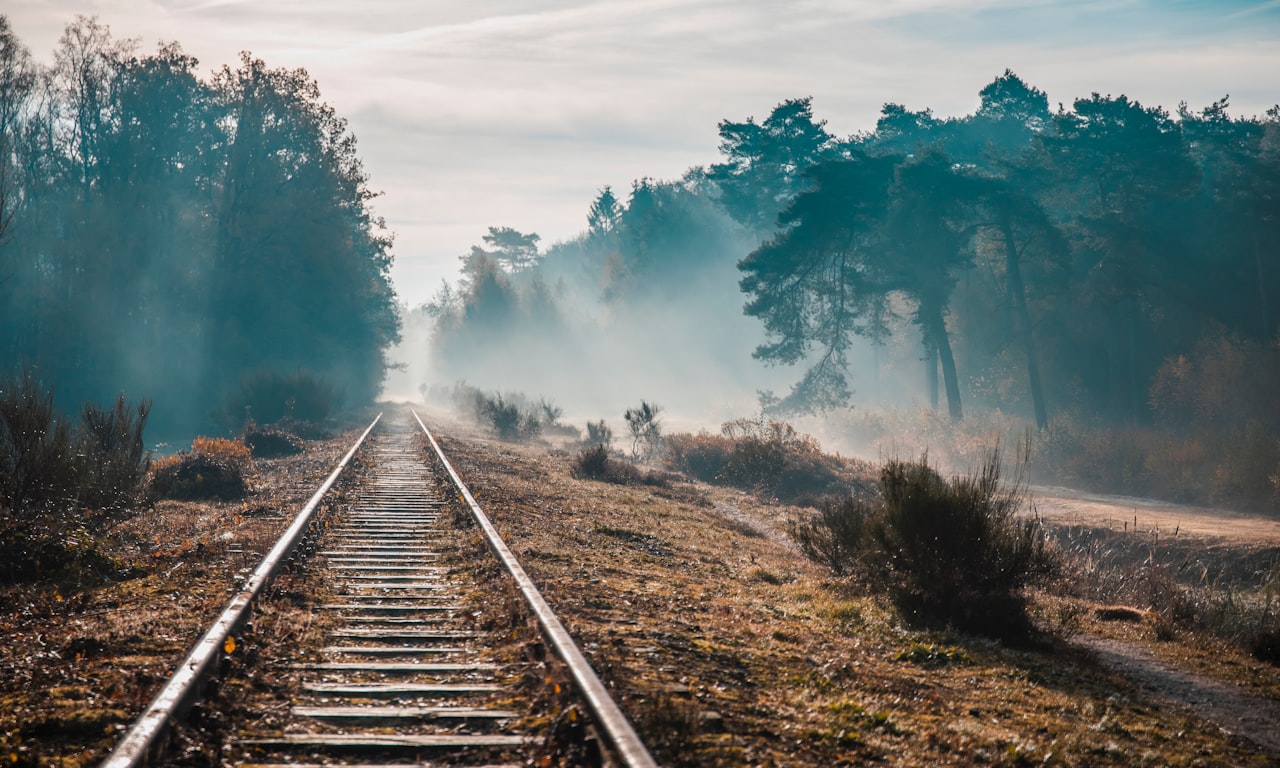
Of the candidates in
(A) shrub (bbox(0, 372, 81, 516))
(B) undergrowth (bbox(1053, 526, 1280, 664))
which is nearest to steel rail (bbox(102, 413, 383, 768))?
(A) shrub (bbox(0, 372, 81, 516))

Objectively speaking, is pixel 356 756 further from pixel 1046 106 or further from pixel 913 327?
pixel 1046 106

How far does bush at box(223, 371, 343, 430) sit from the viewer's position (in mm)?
38938

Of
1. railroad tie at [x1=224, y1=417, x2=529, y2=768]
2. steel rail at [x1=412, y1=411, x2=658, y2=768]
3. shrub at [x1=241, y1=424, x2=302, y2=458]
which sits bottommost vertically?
shrub at [x1=241, y1=424, x2=302, y2=458]

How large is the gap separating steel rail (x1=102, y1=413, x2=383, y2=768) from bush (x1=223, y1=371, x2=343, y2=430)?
32.1 meters

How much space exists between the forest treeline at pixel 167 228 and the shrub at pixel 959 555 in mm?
38653

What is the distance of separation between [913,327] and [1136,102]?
887 inches

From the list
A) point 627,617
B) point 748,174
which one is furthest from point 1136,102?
point 627,617

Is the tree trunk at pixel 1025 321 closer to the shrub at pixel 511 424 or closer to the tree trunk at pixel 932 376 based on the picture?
the tree trunk at pixel 932 376

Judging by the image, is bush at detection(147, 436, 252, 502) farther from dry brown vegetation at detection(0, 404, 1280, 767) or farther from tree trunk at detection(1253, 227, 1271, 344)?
tree trunk at detection(1253, 227, 1271, 344)

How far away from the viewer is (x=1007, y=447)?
34.7 metres

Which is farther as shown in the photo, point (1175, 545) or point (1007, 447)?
point (1007, 447)

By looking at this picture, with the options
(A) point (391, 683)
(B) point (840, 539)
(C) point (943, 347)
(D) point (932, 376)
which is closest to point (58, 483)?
(A) point (391, 683)

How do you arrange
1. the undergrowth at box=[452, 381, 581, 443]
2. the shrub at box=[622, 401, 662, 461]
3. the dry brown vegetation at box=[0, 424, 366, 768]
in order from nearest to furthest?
the dry brown vegetation at box=[0, 424, 366, 768] → the shrub at box=[622, 401, 662, 461] → the undergrowth at box=[452, 381, 581, 443]

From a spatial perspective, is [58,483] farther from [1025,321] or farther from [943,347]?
[1025,321]
